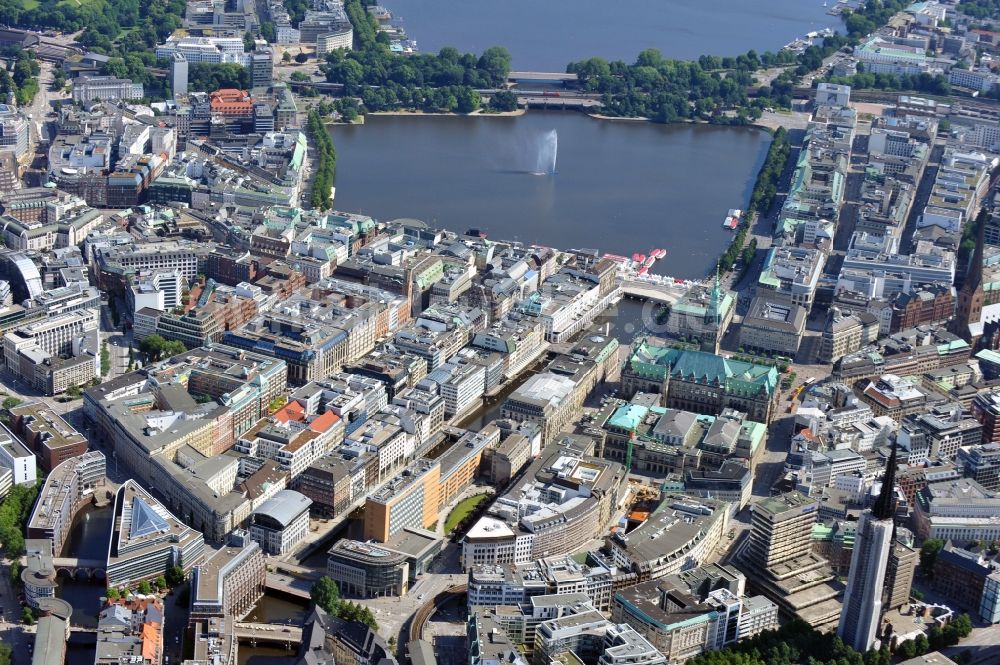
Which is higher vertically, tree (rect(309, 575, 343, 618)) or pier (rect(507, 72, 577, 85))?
pier (rect(507, 72, 577, 85))

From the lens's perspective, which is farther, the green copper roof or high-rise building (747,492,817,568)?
the green copper roof

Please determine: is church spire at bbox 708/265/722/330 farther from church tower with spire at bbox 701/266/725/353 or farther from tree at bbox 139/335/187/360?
tree at bbox 139/335/187/360

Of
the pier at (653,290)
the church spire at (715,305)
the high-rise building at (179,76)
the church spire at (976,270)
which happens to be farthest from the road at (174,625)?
the high-rise building at (179,76)

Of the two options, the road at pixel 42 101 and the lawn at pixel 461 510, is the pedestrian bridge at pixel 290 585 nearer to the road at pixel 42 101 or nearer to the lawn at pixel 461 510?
the lawn at pixel 461 510

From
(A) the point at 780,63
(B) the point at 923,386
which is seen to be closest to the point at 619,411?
(B) the point at 923,386

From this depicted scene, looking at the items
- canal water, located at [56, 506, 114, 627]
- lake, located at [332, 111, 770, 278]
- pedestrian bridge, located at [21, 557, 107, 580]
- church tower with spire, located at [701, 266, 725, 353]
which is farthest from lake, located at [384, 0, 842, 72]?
pedestrian bridge, located at [21, 557, 107, 580]

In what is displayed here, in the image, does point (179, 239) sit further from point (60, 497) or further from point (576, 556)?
point (576, 556)

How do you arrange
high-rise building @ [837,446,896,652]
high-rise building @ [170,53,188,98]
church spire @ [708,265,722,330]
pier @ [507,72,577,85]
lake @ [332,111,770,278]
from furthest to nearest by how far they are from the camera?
pier @ [507,72,577,85]
high-rise building @ [170,53,188,98]
lake @ [332,111,770,278]
church spire @ [708,265,722,330]
high-rise building @ [837,446,896,652]
